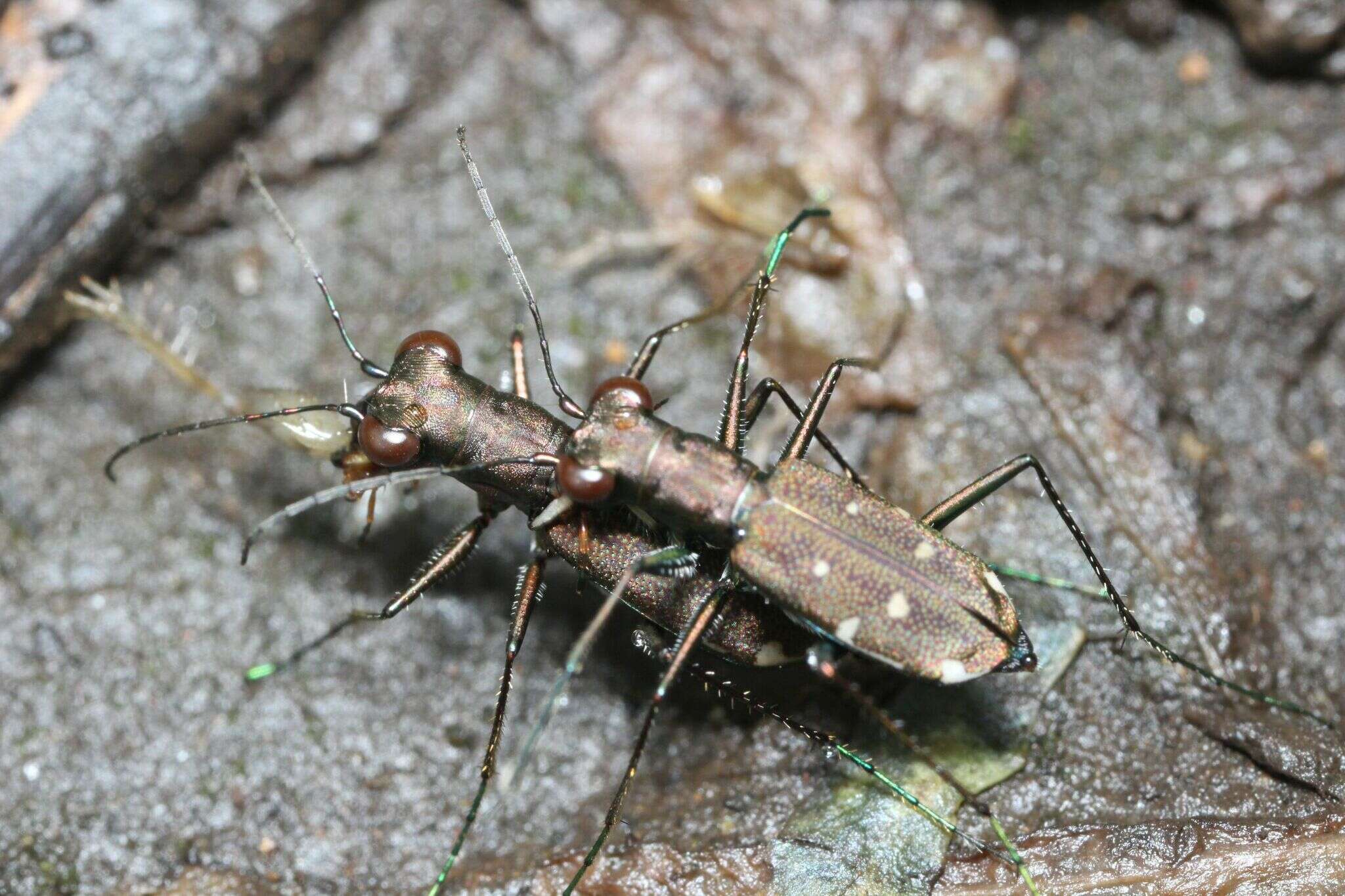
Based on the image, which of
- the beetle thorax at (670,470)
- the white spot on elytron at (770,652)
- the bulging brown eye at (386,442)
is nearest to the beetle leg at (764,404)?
the beetle thorax at (670,470)

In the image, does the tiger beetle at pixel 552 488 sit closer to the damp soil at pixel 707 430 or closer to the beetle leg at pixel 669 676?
the beetle leg at pixel 669 676

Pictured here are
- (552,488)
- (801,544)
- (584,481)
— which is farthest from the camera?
(552,488)

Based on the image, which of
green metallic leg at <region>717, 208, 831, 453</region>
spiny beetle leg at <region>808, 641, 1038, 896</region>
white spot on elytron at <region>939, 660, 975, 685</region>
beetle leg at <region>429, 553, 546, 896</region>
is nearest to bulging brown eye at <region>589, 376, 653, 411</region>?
green metallic leg at <region>717, 208, 831, 453</region>

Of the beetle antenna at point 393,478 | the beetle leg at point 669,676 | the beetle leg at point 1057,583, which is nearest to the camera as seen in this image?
the beetle antenna at point 393,478

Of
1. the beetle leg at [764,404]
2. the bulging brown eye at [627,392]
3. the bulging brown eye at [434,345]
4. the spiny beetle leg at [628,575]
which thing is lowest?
the spiny beetle leg at [628,575]

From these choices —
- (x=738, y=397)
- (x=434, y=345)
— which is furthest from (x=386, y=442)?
(x=738, y=397)

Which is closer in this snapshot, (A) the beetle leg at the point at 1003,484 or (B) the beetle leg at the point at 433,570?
(A) the beetle leg at the point at 1003,484

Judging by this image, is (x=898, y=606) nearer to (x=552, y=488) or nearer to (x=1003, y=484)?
(x=1003, y=484)

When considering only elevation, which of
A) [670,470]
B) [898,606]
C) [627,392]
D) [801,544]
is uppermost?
[627,392]
